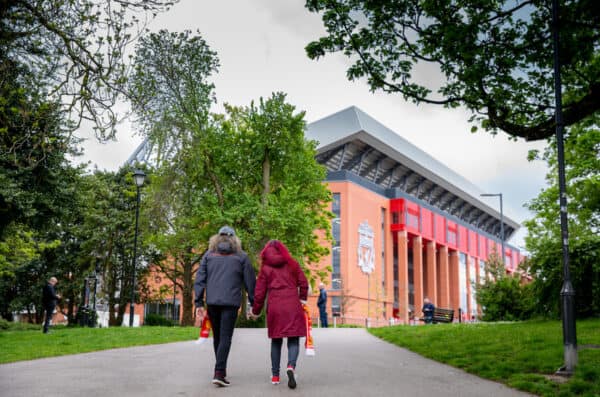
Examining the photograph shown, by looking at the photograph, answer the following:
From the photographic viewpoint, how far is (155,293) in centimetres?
4559

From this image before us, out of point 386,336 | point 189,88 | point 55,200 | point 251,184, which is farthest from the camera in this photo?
point 251,184

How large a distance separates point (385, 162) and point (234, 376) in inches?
2906

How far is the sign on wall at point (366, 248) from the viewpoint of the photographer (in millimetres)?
71250

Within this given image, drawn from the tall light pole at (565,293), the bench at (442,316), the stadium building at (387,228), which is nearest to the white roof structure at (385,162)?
the stadium building at (387,228)

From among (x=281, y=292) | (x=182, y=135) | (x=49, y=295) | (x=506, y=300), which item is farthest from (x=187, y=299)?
(x=281, y=292)

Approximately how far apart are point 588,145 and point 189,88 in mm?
17059

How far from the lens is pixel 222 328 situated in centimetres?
765

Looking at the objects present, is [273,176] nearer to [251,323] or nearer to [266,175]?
[266,175]

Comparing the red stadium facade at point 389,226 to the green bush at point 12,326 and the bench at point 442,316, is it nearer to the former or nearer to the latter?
the bench at point 442,316

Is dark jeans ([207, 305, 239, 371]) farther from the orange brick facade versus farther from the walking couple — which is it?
the orange brick facade

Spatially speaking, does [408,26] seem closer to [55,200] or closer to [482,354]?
[482,354]

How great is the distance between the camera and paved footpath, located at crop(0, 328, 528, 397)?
24.1 feet

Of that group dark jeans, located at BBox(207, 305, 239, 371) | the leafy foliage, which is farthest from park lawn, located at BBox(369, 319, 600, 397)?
the leafy foliage

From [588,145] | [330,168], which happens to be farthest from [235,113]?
[330,168]
